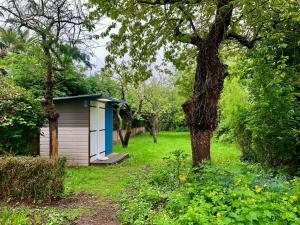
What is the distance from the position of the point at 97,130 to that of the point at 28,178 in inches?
278

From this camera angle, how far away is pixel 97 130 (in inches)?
531

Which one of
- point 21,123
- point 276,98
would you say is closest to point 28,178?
point 21,123

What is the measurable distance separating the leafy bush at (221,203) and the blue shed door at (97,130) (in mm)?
6553

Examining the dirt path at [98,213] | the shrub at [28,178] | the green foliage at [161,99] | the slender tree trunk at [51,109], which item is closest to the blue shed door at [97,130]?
the slender tree trunk at [51,109]

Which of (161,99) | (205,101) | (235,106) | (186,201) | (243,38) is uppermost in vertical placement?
(243,38)

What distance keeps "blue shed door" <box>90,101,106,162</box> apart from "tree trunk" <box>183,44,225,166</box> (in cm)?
583

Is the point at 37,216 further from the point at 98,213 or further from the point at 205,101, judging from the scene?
the point at 205,101

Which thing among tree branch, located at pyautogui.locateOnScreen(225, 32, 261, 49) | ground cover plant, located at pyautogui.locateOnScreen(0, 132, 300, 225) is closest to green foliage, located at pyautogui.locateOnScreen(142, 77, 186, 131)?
ground cover plant, located at pyautogui.locateOnScreen(0, 132, 300, 225)

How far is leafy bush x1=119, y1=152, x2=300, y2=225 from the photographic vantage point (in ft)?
11.7

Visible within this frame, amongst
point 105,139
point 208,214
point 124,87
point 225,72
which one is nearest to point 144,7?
point 225,72

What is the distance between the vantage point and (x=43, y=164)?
646cm

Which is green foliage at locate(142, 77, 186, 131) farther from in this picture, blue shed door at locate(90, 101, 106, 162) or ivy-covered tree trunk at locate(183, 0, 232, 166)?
ivy-covered tree trunk at locate(183, 0, 232, 166)

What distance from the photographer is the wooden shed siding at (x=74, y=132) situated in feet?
40.4

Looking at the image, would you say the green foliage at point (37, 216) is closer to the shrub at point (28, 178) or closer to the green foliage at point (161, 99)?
the shrub at point (28, 178)
